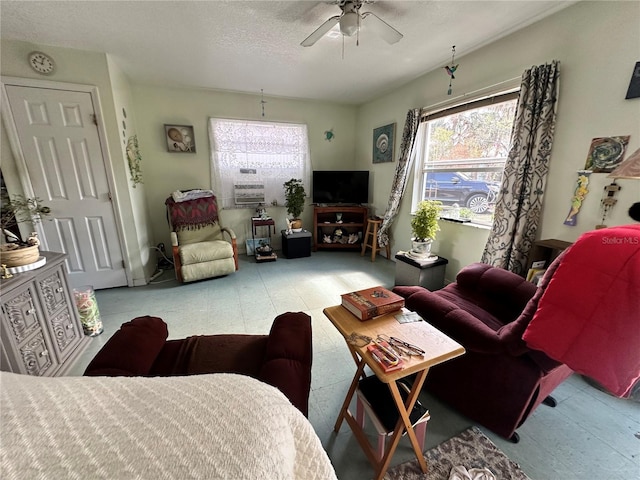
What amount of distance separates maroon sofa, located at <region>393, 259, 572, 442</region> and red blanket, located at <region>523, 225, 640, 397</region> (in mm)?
95

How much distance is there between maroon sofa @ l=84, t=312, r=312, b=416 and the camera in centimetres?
94

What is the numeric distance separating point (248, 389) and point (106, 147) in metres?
3.12

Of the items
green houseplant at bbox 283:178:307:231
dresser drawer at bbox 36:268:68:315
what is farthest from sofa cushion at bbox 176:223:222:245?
dresser drawer at bbox 36:268:68:315

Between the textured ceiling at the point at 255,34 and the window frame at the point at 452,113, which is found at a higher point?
the textured ceiling at the point at 255,34

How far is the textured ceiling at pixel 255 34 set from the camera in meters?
1.77

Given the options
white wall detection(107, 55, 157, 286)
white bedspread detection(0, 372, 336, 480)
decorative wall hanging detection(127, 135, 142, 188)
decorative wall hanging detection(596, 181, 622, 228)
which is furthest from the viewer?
decorative wall hanging detection(127, 135, 142, 188)

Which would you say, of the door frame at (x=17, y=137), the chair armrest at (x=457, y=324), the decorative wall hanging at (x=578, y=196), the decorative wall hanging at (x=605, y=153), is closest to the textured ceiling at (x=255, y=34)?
the door frame at (x=17, y=137)

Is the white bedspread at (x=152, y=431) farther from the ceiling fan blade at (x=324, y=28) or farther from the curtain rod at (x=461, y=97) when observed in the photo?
the curtain rod at (x=461, y=97)

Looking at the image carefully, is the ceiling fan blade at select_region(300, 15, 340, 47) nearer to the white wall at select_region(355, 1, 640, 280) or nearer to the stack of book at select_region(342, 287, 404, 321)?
the white wall at select_region(355, 1, 640, 280)

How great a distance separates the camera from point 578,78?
1.76 m

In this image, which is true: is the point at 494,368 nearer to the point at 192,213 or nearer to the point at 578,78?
the point at 578,78

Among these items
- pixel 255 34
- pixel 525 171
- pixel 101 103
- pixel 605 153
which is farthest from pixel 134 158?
pixel 605 153

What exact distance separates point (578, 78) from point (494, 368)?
2.04 meters

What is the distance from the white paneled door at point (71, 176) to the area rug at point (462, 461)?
321cm
